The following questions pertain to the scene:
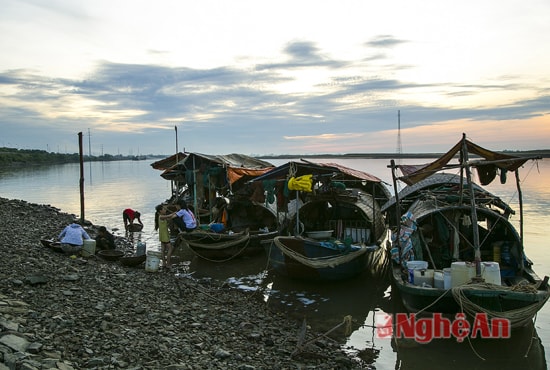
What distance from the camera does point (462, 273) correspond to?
26.7 ft

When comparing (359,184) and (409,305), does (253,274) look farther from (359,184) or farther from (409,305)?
(359,184)

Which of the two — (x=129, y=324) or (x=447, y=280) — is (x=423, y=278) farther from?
(x=129, y=324)

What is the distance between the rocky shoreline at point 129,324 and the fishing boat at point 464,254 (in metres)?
2.36

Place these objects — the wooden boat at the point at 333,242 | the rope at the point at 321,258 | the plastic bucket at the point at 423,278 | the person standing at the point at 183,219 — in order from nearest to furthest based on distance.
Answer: the plastic bucket at the point at 423,278 → the rope at the point at 321,258 → the wooden boat at the point at 333,242 → the person standing at the point at 183,219

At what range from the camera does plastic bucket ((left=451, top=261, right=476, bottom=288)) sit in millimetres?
8094

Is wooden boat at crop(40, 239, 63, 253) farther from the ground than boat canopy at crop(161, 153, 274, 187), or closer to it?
closer to it

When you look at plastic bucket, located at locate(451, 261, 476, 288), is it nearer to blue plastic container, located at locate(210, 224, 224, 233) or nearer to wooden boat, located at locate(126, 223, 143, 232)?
blue plastic container, located at locate(210, 224, 224, 233)

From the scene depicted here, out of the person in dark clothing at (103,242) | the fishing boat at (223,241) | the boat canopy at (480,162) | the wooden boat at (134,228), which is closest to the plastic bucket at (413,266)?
the boat canopy at (480,162)

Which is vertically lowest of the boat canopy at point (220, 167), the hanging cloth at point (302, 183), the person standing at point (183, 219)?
the person standing at point (183, 219)

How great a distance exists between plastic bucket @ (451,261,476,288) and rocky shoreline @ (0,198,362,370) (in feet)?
8.61

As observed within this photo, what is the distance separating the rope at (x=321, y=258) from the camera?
1086 cm

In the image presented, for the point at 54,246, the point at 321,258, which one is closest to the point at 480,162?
the point at 321,258

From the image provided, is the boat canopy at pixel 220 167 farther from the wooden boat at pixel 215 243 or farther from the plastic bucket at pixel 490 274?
the plastic bucket at pixel 490 274

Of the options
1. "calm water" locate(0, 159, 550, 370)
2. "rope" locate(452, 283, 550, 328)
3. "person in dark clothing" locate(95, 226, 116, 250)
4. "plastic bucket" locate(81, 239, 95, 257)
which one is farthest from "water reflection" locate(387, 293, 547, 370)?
"person in dark clothing" locate(95, 226, 116, 250)
